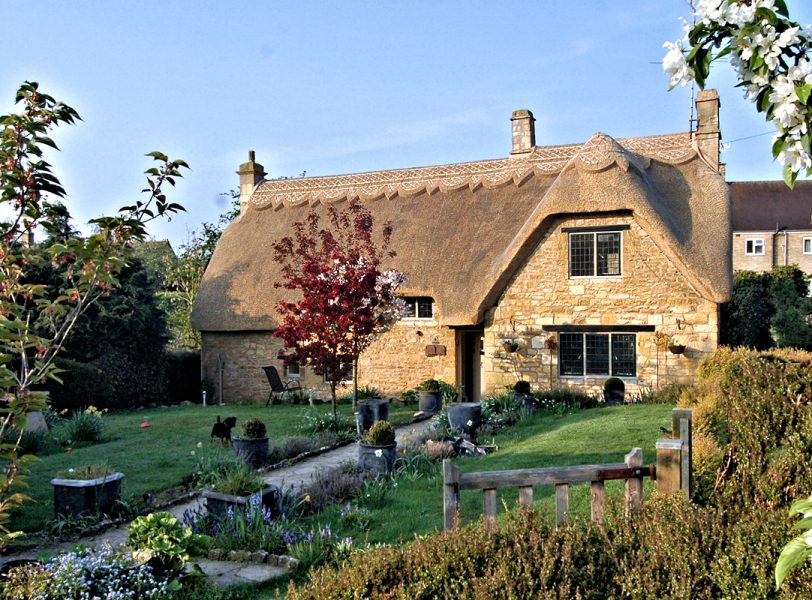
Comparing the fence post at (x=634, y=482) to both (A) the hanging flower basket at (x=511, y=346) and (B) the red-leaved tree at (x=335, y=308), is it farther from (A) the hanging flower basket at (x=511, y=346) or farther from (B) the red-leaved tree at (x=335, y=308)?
(A) the hanging flower basket at (x=511, y=346)

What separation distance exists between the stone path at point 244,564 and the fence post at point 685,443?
11.5ft

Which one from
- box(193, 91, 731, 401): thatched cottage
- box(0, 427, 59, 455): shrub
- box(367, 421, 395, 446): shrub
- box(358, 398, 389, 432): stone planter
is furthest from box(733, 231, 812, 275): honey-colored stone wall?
box(0, 427, 59, 455): shrub

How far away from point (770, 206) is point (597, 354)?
34.1 meters

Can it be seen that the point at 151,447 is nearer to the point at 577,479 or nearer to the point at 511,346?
the point at 511,346

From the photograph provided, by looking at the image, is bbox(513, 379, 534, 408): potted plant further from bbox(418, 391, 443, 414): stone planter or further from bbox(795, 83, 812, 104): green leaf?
bbox(795, 83, 812, 104): green leaf

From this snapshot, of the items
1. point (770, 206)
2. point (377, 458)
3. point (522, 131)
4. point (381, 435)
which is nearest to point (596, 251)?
point (522, 131)

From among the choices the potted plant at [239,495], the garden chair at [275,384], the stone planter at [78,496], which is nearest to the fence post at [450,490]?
the potted plant at [239,495]

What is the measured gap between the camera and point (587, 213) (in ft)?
53.2

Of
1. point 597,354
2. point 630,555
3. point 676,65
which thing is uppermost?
point 676,65

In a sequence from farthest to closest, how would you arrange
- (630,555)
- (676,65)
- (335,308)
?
1. (335,308)
2. (630,555)
3. (676,65)

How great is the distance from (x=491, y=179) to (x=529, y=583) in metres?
17.3

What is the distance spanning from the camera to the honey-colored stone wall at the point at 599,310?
1555cm

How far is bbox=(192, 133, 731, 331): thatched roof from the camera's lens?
15.7m

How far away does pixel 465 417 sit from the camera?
12656mm
